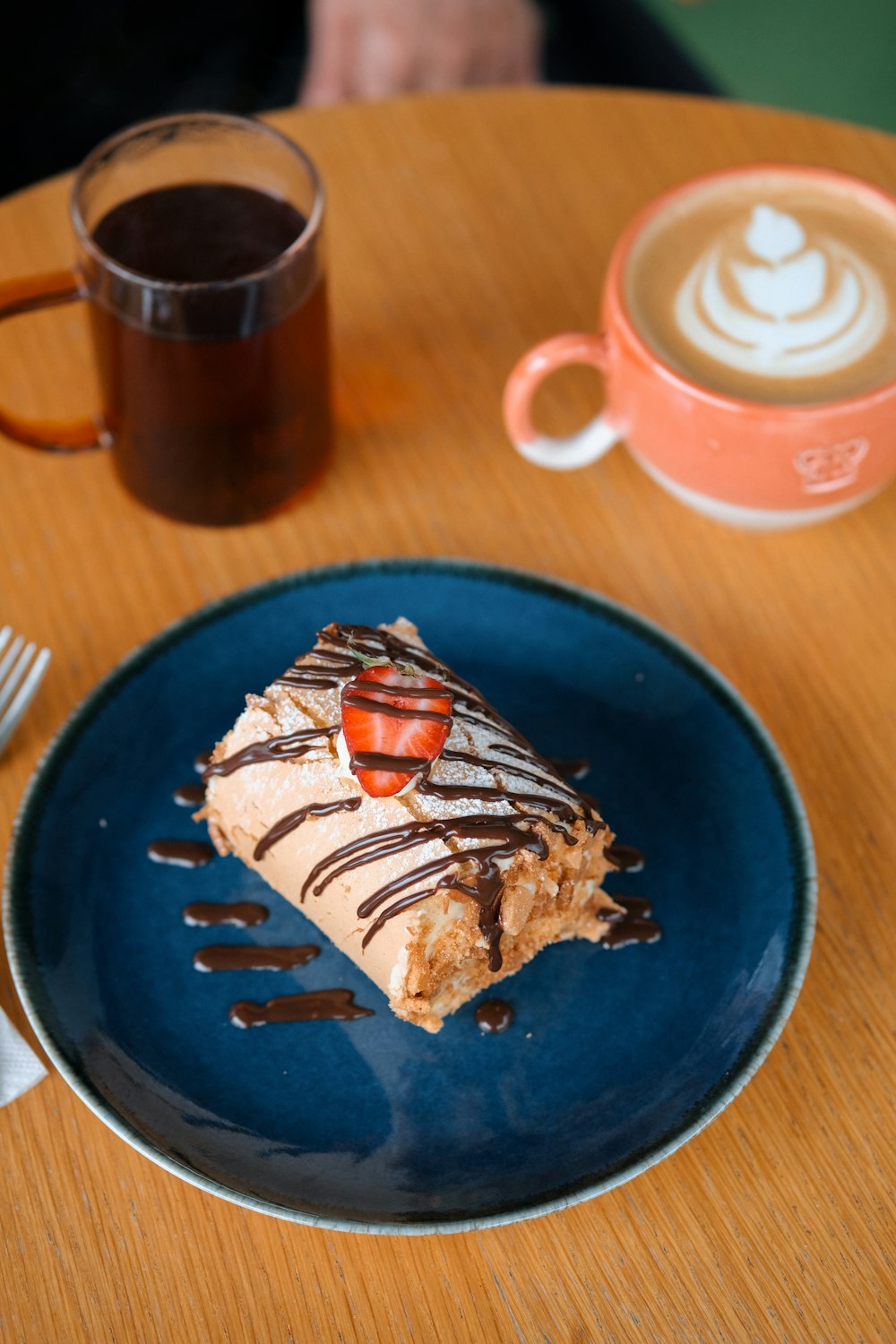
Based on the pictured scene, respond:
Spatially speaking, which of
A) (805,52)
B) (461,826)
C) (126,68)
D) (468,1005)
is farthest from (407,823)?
(805,52)

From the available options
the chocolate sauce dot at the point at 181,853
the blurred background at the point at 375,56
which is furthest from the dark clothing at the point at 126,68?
the chocolate sauce dot at the point at 181,853

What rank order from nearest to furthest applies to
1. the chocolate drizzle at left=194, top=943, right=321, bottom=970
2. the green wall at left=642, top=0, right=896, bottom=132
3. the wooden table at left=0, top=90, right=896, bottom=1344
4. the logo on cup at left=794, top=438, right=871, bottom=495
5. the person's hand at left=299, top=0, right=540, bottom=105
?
the wooden table at left=0, top=90, right=896, bottom=1344 → the chocolate drizzle at left=194, top=943, right=321, bottom=970 → the logo on cup at left=794, top=438, right=871, bottom=495 → the person's hand at left=299, top=0, right=540, bottom=105 → the green wall at left=642, top=0, right=896, bottom=132

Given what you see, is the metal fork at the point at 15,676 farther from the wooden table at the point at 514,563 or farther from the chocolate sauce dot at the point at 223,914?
the chocolate sauce dot at the point at 223,914

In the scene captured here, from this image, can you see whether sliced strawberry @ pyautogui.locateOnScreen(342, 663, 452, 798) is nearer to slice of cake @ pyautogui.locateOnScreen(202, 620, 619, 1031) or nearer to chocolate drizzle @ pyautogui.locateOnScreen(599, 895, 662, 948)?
slice of cake @ pyautogui.locateOnScreen(202, 620, 619, 1031)

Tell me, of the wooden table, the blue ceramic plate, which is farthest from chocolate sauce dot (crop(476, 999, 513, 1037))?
the wooden table

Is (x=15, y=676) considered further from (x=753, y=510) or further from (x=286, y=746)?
(x=753, y=510)

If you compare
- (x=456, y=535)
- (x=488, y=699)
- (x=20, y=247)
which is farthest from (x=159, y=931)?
(x=20, y=247)
